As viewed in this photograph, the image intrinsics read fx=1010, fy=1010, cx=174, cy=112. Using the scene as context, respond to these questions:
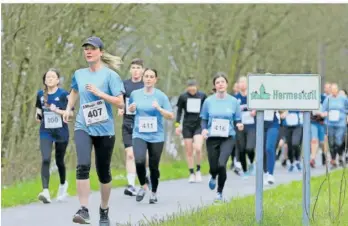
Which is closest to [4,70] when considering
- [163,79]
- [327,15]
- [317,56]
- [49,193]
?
[49,193]

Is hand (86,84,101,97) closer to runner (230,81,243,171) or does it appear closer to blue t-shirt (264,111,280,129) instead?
blue t-shirt (264,111,280,129)

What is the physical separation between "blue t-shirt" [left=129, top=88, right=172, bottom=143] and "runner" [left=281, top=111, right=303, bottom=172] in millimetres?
8005

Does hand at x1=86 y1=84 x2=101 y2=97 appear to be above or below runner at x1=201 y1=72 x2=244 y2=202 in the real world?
above

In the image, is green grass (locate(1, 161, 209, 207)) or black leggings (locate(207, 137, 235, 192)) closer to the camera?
black leggings (locate(207, 137, 235, 192))

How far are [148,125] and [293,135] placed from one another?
8545mm

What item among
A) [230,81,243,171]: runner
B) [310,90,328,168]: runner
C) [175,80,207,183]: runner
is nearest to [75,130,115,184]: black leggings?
[175,80,207,183]: runner

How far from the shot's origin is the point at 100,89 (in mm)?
9836

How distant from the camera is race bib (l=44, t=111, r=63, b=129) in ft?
43.6

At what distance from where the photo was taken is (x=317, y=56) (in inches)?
1459

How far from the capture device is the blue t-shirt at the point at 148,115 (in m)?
12.8

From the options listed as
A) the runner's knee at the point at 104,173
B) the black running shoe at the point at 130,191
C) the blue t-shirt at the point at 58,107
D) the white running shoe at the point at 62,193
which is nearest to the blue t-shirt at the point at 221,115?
the black running shoe at the point at 130,191

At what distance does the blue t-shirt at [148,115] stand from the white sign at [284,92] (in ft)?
12.9

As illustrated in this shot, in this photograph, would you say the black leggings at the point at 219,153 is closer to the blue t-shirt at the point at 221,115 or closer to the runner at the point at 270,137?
the blue t-shirt at the point at 221,115

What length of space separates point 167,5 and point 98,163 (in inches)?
530
